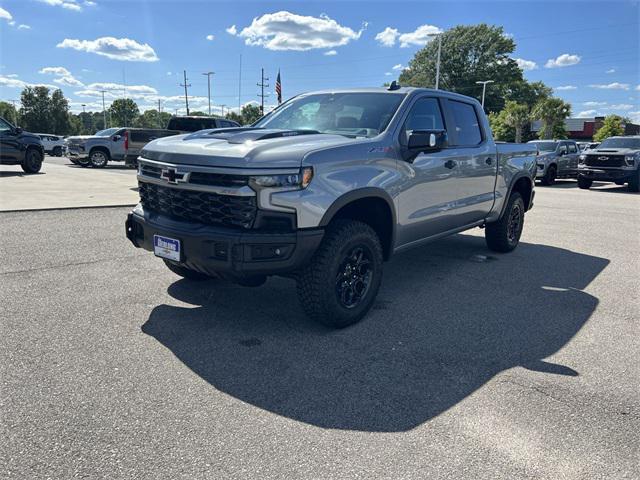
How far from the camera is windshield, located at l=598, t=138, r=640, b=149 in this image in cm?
1706

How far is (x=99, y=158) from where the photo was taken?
19.8 metres

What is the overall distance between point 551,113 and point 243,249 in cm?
5889

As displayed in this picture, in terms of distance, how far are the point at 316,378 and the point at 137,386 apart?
106cm

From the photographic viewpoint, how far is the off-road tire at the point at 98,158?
64.6ft

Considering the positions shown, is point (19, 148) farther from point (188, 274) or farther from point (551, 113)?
point (551, 113)

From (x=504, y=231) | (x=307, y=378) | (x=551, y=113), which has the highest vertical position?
(x=551, y=113)

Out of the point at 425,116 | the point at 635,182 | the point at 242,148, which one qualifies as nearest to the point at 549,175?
the point at 635,182

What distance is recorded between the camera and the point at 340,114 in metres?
4.55

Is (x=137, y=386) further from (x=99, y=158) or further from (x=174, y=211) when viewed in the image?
(x=99, y=158)

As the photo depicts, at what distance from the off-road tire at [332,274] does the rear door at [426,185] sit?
645mm

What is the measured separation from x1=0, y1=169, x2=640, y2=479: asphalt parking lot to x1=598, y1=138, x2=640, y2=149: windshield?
14.2 metres

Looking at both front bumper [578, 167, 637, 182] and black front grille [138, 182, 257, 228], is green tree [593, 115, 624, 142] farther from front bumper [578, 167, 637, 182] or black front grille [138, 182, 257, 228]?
black front grille [138, 182, 257, 228]

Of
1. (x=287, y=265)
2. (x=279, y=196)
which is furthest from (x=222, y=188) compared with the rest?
(x=287, y=265)

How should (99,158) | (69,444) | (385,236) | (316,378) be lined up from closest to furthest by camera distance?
1. (69,444)
2. (316,378)
3. (385,236)
4. (99,158)
